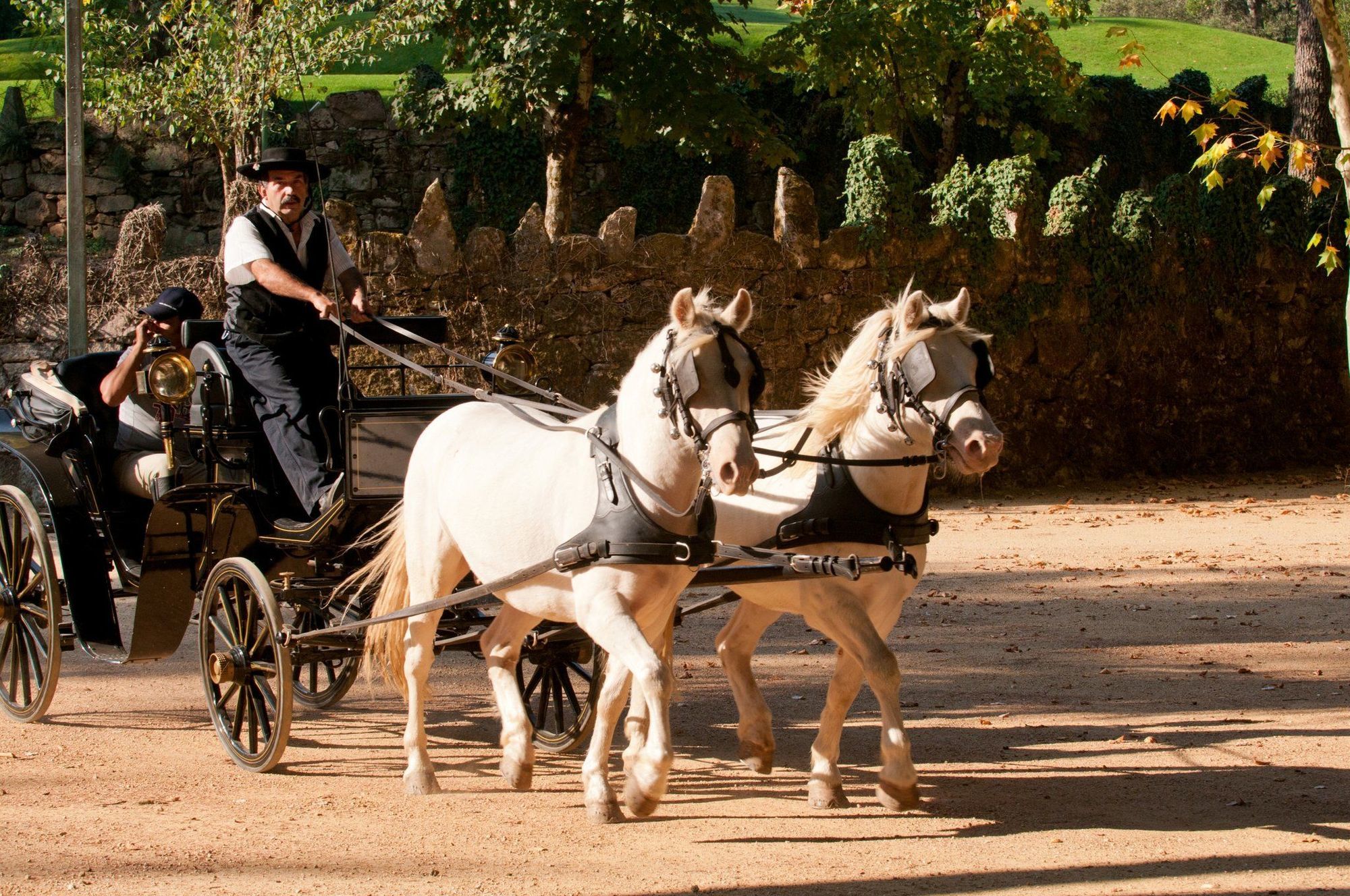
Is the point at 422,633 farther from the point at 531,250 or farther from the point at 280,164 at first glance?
the point at 531,250

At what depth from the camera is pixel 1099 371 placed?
15281 mm

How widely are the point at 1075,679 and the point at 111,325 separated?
1094 centimetres

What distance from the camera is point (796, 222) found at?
14.2 meters

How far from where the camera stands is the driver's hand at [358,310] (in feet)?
20.7

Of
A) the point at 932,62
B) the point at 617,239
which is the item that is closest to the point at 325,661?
the point at 617,239

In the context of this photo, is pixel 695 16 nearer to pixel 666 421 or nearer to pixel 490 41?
pixel 490 41

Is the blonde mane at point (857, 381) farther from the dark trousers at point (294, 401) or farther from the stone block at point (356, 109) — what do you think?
the stone block at point (356, 109)

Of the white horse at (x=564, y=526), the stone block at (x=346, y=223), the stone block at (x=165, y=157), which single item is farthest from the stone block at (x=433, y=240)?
the stone block at (x=165, y=157)

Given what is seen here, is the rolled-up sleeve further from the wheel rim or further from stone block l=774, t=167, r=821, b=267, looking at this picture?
stone block l=774, t=167, r=821, b=267

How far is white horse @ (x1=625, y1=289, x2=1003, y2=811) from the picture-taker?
4891 millimetres

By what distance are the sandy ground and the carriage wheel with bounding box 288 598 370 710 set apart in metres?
0.17

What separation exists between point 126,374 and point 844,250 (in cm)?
883

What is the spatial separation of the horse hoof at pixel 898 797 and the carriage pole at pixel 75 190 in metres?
10.3

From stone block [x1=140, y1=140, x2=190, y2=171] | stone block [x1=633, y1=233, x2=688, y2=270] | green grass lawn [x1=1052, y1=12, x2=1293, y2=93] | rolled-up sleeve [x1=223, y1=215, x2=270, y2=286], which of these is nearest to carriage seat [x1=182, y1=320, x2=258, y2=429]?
rolled-up sleeve [x1=223, y1=215, x2=270, y2=286]
